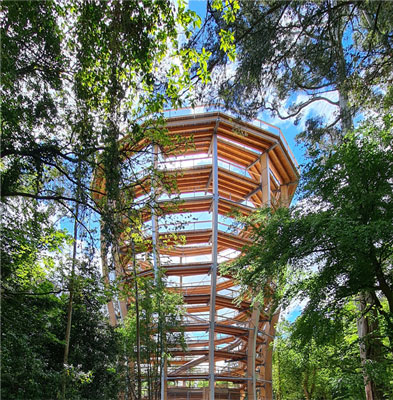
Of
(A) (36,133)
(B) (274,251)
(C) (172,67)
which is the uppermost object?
(C) (172,67)

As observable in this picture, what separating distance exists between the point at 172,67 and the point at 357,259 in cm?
376

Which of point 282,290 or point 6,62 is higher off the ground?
point 6,62

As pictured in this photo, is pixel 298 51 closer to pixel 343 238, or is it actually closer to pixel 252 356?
pixel 343 238

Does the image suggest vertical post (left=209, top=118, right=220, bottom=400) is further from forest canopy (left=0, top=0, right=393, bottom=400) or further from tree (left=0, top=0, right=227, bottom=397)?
→ tree (left=0, top=0, right=227, bottom=397)

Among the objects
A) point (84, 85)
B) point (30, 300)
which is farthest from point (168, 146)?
point (30, 300)

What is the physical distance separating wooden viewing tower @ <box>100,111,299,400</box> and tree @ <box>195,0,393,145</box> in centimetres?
1014

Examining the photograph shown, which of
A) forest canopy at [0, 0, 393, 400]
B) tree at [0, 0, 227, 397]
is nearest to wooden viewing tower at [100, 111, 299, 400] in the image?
forest canopy at [0, 0, 393, 400]

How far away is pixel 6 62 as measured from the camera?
3.24m

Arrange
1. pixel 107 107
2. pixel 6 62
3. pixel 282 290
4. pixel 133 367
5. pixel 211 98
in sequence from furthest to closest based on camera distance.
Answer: pixel 133 367 < pixel 282 290 < pixel 211 98 < pixel 107 107 < pixel 6 62

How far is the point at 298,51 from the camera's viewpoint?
5.57 m

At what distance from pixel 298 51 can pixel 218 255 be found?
13.2 m

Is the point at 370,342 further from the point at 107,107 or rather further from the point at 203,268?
the point at 203,268

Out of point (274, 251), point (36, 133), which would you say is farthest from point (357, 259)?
point (36, 133)

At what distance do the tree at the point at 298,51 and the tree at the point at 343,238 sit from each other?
0.88m
